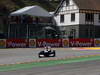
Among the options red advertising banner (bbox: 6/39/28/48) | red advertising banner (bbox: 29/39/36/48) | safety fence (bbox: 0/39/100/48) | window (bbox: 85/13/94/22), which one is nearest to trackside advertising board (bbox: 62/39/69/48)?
safety fence (bbox: 0/39/100/48)

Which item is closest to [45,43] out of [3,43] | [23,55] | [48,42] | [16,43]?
[48,42]

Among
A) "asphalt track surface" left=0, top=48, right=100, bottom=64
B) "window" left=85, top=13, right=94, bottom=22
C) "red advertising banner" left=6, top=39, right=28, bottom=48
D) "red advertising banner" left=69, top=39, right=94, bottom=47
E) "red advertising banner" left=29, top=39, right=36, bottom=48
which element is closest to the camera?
"asphalt track surface" left=0, top=48, right=100, bottom=64

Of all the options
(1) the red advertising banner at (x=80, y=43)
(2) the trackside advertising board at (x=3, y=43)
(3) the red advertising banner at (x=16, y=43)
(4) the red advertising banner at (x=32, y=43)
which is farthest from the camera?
(1) the red advertising banner at (x=80, y=43)

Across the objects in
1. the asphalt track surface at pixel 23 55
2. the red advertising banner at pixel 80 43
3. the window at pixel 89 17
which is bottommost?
the asphalt track surface at pixel 23 55

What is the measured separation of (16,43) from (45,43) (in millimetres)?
3859

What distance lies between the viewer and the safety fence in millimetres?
39562

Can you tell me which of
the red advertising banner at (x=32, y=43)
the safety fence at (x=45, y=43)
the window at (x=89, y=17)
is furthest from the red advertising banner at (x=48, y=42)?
the window at (x=89, y=17)

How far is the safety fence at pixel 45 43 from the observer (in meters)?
39.6

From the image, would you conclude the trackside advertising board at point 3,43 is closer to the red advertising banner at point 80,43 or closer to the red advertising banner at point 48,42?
the red advertising banner at point 48,42

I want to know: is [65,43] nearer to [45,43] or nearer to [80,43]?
[80,43]

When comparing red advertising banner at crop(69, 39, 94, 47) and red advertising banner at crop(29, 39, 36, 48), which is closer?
red advertising banner at crop(29, 39, 36, 48)

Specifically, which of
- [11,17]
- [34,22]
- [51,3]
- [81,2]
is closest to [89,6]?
[81,2]

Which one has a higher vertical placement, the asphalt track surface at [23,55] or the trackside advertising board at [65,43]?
the trackside advertising board at [65,43]

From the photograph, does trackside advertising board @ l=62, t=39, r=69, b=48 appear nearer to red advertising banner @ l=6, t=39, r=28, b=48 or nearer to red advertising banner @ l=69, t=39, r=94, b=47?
red advertising banner @ l=69, t=39, r=94, b=47
